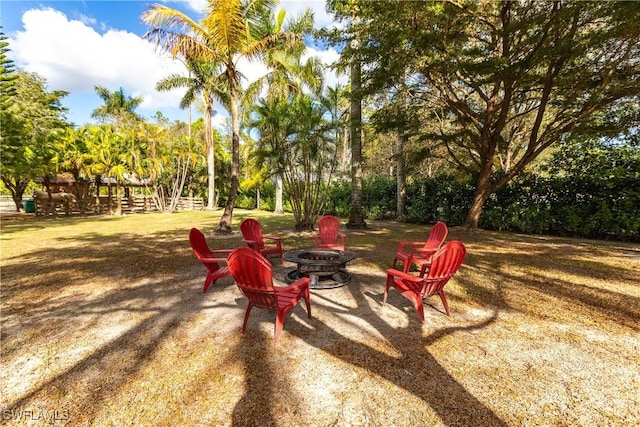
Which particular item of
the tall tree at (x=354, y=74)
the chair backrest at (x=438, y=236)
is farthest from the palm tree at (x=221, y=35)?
the chair backrest at (x=438, y=236)

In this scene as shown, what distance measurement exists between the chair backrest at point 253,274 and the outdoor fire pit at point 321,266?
148 cm

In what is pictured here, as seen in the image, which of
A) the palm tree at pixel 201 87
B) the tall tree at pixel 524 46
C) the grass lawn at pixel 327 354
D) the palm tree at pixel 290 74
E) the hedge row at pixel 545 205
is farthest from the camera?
the palm tree at pixel 201 87

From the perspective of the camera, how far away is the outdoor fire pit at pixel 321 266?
14.8ft

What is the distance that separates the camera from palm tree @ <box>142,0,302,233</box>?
28.0 ft

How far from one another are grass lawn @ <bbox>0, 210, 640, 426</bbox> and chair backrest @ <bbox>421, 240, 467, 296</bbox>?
1.61 feet

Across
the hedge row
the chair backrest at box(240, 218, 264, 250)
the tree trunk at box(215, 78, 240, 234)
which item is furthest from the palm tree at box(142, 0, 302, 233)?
the hedge row

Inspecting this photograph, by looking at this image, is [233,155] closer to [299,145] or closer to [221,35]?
[299,145]

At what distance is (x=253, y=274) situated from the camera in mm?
2992

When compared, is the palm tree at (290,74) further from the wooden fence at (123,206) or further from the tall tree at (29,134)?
the wooden fence at (123,206)

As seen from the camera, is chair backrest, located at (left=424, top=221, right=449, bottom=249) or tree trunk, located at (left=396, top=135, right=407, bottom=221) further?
tree trunk, located at (left=396, top=135, right=407, bottom=221)

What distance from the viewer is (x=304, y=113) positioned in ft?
34.4

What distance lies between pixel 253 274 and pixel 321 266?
1.71 meters

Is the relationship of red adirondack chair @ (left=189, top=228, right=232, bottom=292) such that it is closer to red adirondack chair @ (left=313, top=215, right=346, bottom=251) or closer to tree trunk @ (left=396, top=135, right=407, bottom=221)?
red adirondack chair @ (left=313, top=215, right=346, bottom=251)

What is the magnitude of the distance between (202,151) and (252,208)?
7.41 metres
